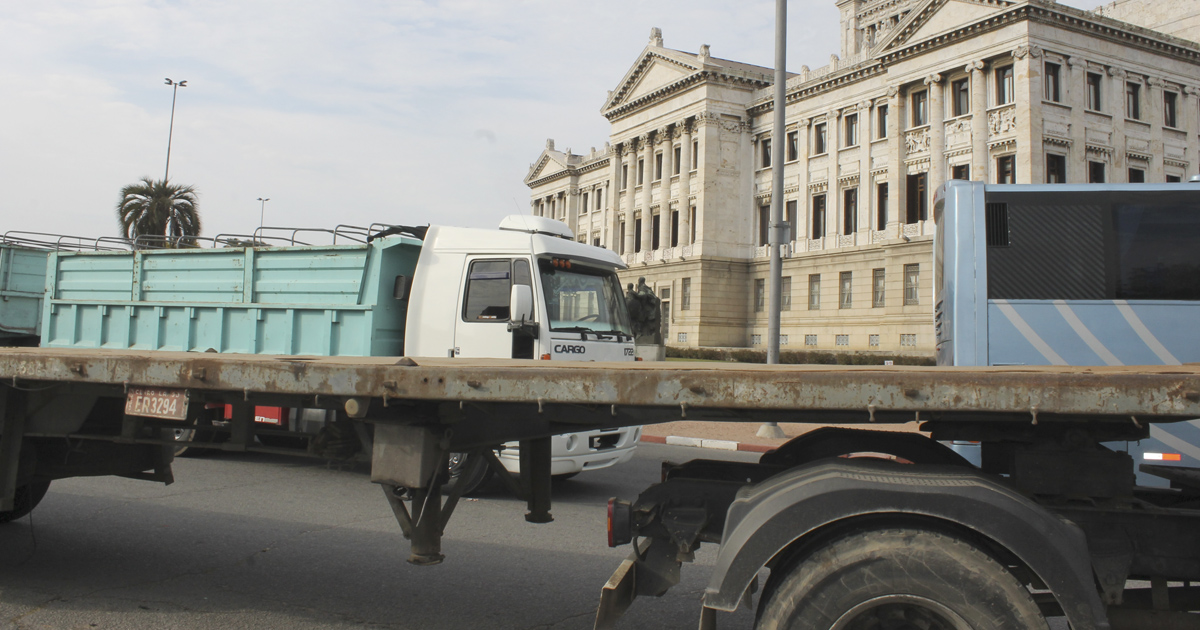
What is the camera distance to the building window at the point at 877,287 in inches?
1665

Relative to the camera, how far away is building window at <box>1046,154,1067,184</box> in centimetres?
3647

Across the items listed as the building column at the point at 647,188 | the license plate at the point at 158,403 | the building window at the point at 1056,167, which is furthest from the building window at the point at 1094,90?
the license plate at the point at 158,403

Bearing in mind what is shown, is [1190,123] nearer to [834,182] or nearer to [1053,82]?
[1053,82]

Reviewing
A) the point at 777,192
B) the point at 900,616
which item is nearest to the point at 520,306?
the point at 900,616

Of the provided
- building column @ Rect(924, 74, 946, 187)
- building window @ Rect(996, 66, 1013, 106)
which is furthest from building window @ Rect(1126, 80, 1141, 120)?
building column @ Rect(924, 74, 946, 187)

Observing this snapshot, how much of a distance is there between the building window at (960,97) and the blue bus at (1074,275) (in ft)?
116

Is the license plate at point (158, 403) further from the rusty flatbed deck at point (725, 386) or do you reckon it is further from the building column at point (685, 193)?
the building column at point (685, 193)

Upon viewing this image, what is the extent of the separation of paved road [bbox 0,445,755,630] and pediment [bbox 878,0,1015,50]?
37.2m

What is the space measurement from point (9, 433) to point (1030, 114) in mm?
39429

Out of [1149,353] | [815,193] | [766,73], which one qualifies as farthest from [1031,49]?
[1149,353]

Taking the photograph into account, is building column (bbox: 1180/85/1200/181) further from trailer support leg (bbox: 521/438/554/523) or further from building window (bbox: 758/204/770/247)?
trailer support leg (bbox: 521/438/554/523)

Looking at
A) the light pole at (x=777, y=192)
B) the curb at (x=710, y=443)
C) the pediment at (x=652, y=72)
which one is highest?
the pediment at (x=652, y=72)

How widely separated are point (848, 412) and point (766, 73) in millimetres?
53039

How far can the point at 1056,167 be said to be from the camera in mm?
36781
